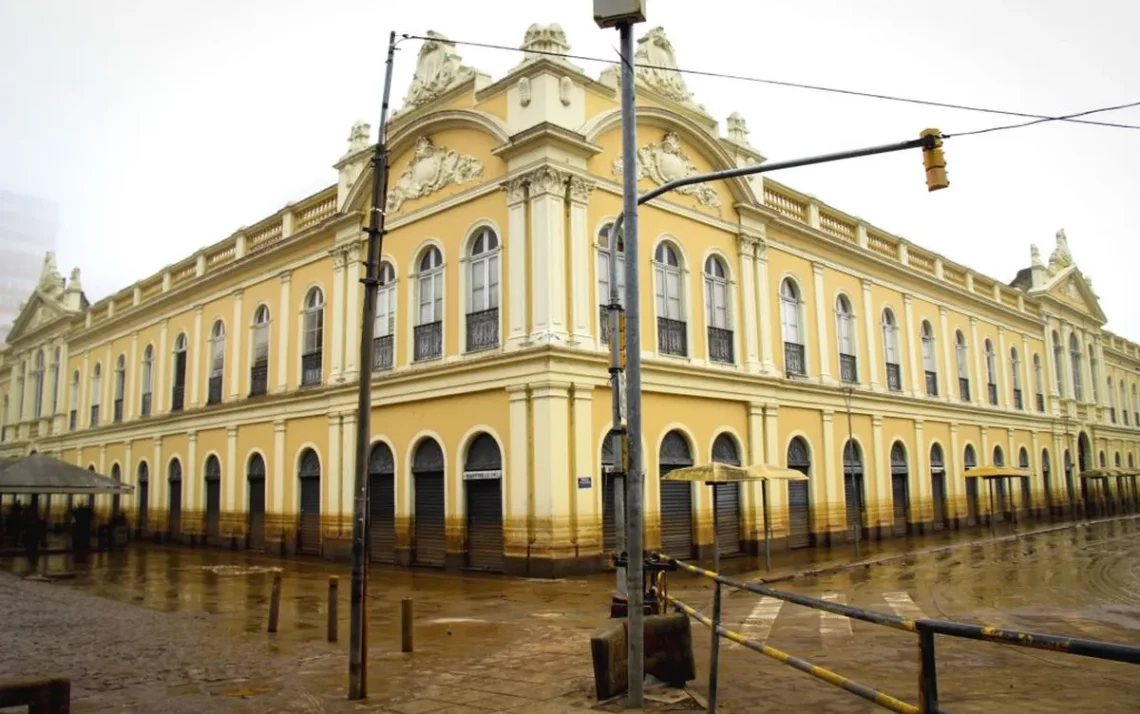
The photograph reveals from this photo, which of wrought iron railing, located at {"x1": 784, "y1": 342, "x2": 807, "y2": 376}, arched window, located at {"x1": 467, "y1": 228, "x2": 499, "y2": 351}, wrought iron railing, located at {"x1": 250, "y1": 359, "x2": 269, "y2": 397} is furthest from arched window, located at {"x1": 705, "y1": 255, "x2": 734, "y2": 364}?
wrought iron railing, located at {"x1": 250, "y1": 359, "x2": 269, "y2": 397}

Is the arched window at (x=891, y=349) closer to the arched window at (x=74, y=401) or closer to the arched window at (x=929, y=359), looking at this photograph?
the arched window at (x=929, y=359)

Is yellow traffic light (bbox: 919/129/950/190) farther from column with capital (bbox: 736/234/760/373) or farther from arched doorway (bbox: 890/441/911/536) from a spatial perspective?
arched doorway (bbox: 890/441/911/536)

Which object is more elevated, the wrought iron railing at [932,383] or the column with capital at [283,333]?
the column with capital at [283,333]

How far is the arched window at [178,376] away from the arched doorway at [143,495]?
3285mm

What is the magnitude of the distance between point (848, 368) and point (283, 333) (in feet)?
58.3

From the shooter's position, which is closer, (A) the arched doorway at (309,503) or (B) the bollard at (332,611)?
(B) the bollard at (332,611)

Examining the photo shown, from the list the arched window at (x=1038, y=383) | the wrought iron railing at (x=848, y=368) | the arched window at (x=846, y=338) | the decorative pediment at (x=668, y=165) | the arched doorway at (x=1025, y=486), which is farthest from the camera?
the arched window at (x=1038, y=383)

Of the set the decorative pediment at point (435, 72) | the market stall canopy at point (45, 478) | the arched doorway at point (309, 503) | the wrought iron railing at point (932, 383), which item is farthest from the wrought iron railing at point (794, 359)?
the market stall canopy at point (45, 478)

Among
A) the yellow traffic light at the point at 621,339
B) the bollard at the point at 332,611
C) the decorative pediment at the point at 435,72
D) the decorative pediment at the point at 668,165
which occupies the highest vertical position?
the decorative pediment at the point at 435,72

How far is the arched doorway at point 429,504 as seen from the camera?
1989cm

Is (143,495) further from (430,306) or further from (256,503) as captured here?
(430,306)

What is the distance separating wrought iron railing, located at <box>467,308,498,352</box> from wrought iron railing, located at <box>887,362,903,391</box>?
15.9 meters

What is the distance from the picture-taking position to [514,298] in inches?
723

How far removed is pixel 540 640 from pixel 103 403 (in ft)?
112
